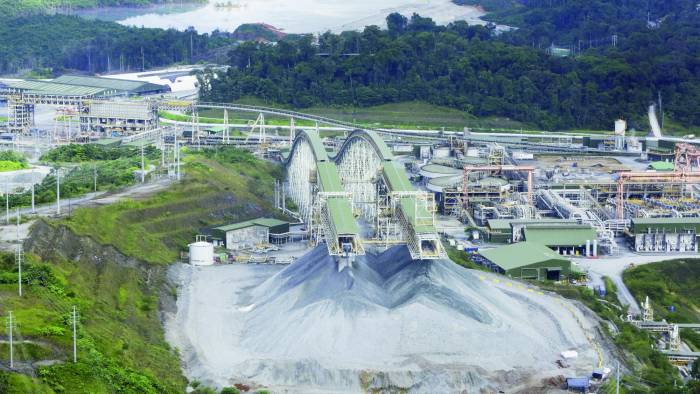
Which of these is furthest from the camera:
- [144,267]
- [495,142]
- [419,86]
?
[419,86]

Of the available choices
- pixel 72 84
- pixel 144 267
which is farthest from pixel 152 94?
pixel 144 267

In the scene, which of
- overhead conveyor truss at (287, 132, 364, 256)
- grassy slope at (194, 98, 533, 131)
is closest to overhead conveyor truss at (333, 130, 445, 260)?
overhead conveyor truss at (287, 132, 364, 256)

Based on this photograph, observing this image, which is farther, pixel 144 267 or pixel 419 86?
pixel 419 86

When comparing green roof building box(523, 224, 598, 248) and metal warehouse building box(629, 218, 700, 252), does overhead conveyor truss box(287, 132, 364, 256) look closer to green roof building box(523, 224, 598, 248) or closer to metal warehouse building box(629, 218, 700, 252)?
green roof building box(523, 224, 598, 248)

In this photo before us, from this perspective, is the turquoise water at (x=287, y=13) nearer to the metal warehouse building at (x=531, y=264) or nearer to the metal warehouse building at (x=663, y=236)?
the metal warehouse building at (x=663, y=236)

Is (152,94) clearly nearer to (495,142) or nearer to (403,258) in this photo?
(495,142)
